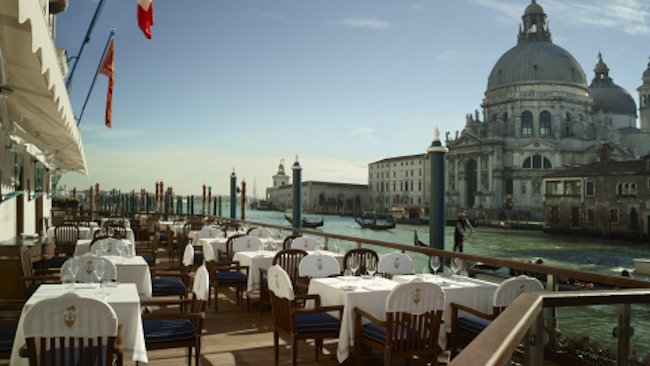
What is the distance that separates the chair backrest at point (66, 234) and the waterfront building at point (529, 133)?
6413cm

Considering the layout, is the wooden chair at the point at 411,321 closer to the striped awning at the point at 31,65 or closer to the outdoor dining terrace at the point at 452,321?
the outdoor dining terrace at the point at 452,321

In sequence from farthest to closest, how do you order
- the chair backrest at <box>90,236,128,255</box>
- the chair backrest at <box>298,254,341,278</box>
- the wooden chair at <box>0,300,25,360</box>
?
the chair backrest at <box>90,236,128,255</box> → the chair backrest at <box>298,254,341,278</box> → the wooden chair at <box>0,300,25,360</box>

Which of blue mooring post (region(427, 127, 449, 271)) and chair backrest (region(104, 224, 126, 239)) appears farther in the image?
chair backrest (region(104, 224, 126, 239))

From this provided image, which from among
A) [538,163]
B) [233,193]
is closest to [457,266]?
[233,193]

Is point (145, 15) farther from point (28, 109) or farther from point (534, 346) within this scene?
point (534, 346)

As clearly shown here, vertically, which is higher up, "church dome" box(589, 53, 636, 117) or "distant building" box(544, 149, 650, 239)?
"church dome" box(589, 53, 636, 117)

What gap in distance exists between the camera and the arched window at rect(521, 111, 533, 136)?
77.4m

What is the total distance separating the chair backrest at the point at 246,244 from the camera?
8.89 meters

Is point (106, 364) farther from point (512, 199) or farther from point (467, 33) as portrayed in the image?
point (512, 199)

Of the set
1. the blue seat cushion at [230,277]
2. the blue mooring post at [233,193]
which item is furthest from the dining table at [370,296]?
the blue mooring post at [233,193]

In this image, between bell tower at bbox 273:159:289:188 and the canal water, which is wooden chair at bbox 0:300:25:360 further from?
bell tower at bbox 273:159:289:188

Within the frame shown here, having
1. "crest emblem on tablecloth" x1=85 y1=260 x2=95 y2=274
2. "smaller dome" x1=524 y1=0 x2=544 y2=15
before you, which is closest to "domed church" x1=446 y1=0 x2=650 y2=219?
"smaller dome" x1=524 y1=0 x2=544 y2=15

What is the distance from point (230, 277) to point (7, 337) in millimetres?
3886

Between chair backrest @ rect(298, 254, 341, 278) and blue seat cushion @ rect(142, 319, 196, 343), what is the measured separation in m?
1.99
